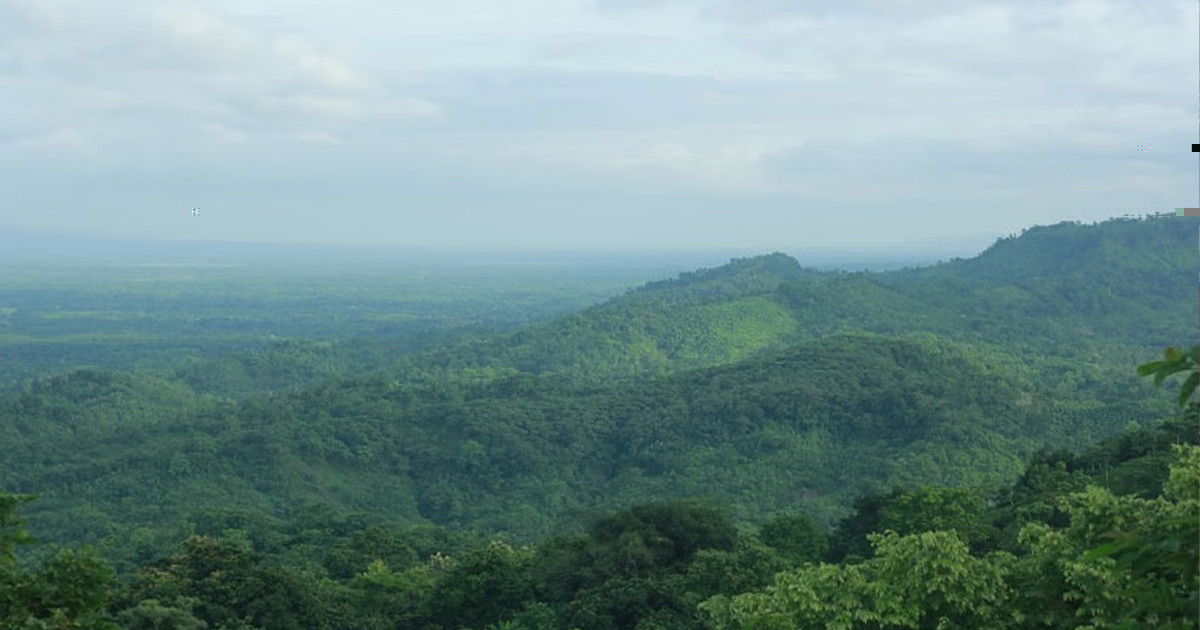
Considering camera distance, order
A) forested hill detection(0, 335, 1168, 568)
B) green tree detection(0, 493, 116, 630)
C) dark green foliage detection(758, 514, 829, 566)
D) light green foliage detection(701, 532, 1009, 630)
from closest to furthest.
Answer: green tree detection(0, 493, 116, 630) < light green foliage detection(701, 532, 1009, 630) < dark green foliage detection(758, 514, 829, 566) < forested hill detection(0, 335, 1168, 568)

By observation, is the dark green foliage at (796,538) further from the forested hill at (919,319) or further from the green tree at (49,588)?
the forested hill at (919,319)

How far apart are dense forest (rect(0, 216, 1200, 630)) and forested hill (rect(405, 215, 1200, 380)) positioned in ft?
1.45

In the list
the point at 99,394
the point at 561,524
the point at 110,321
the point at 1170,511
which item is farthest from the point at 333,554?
the point at 110,321

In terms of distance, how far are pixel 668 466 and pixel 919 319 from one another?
4733 cm

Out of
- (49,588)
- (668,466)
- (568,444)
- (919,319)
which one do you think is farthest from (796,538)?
(919,319)

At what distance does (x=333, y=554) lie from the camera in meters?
35.6

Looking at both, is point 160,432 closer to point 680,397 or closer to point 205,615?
point 680,397

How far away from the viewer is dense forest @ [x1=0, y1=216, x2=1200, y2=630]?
16203mm

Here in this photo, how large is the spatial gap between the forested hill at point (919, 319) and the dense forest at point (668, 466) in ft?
1.45

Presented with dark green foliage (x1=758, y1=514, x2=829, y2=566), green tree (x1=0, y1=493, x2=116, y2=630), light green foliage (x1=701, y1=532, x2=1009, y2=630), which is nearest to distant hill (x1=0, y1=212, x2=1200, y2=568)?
dark green foliage (x1=758, y1=514, x2=829, y2=566)

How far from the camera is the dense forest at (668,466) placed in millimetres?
16203

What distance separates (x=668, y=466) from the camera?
58.2 meters

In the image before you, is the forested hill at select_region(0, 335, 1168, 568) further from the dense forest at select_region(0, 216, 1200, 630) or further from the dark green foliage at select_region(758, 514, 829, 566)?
the dark green foliage at select_region(758, 514, 829, 566)

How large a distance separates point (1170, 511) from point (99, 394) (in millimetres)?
76930
